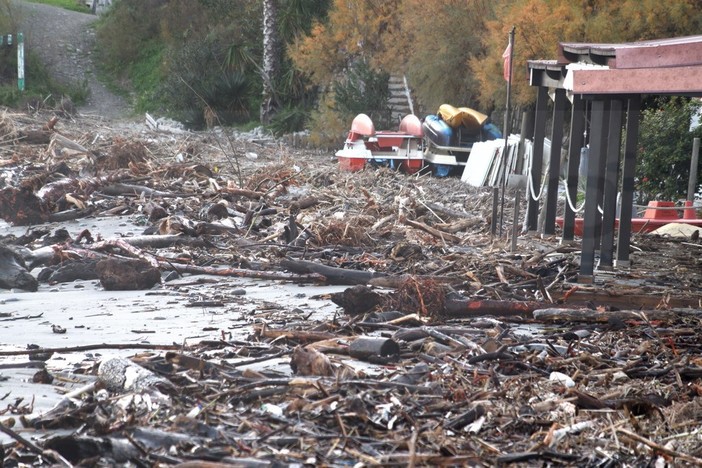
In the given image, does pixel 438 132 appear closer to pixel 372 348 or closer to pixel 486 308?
pixel 486 308

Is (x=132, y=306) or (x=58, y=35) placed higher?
(x=58, y=35)

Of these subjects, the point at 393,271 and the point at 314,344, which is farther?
the point at 393,271

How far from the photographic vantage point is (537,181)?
1376 centimetres

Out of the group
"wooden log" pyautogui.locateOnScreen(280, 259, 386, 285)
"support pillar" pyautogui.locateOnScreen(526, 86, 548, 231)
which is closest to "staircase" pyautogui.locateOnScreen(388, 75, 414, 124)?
"support pillar" pyautogui.locateOnScreen(526, 86, 548, 231)

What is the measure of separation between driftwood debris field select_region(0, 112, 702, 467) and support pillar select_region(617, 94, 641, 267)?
23cm

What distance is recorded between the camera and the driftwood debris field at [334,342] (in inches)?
A: 181

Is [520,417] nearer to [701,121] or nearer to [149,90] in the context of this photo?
[701,121]

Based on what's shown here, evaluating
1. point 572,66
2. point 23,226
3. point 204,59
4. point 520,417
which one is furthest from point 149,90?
point 520,417

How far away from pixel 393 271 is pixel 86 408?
5.06 meters

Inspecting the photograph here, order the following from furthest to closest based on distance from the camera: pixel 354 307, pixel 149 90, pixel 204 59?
pixel 149 90 < pixel 204 59 < pixel 354 307

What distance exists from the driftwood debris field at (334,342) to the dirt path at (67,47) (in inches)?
1043

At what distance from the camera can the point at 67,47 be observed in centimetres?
4425

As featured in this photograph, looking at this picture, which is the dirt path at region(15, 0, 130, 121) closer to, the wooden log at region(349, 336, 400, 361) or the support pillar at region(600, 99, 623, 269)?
the support pillar at region(600, 99, 623, 269)

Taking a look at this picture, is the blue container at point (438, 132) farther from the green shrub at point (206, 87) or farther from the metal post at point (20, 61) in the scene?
the metal post at point (20, 61)
